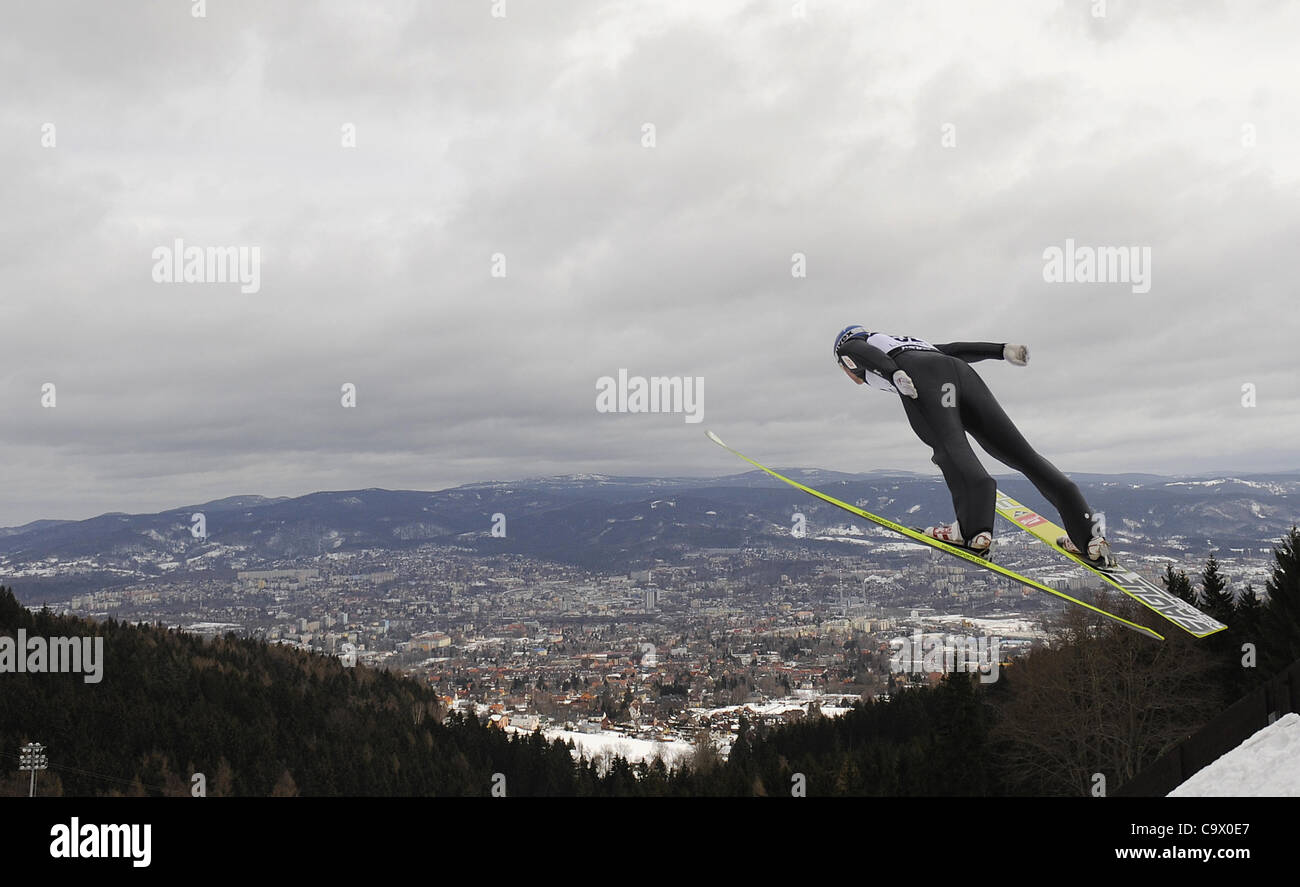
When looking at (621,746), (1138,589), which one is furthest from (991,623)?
(1138,589)

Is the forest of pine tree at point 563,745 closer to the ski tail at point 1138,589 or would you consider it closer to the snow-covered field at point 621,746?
the snow-covered field at point 621,746

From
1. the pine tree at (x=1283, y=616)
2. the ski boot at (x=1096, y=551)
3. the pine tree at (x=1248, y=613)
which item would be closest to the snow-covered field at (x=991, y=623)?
the pine tree at (x=1248, y=613)

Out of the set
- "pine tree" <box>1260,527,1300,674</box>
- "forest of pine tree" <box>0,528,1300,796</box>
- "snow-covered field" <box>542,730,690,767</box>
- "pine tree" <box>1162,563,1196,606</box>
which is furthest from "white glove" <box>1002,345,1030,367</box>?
"snow-covered field" <box>542,730,690,767</box>

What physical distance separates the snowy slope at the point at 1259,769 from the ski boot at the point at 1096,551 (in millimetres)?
2165

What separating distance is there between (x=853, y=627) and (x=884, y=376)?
134 m

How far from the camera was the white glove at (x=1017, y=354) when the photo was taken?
6.02 metres

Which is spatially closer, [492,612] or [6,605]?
[6,605]

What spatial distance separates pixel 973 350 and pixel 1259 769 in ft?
14.0

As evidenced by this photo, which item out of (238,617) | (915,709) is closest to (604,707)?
(915,709)

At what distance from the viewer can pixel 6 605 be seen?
2427 inches

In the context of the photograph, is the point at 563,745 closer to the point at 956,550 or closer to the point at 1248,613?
the point at 1248,613

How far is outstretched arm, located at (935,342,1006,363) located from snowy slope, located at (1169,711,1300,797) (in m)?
4.00
